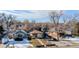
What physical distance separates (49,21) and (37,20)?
0.42 feet

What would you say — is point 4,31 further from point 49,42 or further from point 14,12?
point 49,42

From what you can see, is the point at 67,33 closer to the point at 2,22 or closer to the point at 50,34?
the point at 50,34

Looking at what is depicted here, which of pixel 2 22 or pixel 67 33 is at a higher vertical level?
pixel 2 22

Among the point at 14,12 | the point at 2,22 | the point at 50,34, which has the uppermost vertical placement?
the point at 14,12

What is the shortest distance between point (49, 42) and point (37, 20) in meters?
0.27

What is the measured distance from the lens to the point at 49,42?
64.7 inches
